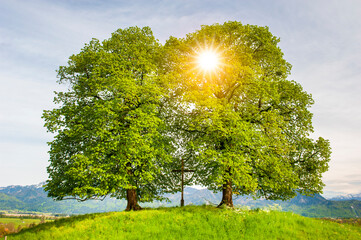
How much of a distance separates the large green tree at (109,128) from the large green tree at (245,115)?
3.59 metres

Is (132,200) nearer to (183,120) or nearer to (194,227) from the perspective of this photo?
(194,227)

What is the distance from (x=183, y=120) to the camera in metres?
22.8

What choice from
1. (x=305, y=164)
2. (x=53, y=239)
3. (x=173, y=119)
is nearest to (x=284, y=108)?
(x=305, y=164)

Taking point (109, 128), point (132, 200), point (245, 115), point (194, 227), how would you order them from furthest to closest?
1. point (245, 115)
2. point (132, 200)
3. point (109, 128)
4. point (194, 227)

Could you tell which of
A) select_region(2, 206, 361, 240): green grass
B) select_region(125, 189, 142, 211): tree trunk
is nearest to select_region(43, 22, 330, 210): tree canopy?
select_region(125, 189, 142, 211): tree trunk

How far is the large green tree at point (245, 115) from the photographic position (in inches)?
740

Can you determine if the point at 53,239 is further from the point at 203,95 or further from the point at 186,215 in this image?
the point at 203,95

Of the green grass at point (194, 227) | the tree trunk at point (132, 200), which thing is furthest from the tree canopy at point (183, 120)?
the green grass at point (194, 227)

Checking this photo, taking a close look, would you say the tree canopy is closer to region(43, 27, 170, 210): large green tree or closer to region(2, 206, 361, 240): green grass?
region(43, 27, 170, 210): large green tree

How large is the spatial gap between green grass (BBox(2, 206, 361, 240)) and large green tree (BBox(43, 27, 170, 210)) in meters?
2.30

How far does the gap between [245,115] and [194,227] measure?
1181 cm

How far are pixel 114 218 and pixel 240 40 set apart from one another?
67.3 feet

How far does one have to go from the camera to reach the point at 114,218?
50.8 ft

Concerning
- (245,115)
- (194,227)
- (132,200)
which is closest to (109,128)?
(132,200)
